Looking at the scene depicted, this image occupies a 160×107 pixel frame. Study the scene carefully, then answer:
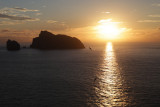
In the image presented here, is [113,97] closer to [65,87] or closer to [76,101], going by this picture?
[76,101]

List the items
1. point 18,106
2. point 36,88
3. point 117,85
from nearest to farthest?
point 18,106, point 36,88, point 117,85

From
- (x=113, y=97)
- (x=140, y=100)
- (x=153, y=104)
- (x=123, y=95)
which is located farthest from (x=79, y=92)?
(x=153, y=104)

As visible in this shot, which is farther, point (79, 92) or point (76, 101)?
point (79, 92)

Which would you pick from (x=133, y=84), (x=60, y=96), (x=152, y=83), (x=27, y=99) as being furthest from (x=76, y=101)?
(x=152, y=83)

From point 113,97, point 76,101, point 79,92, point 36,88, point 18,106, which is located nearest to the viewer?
point 18,106

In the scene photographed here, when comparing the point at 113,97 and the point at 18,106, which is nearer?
the point at 18,106

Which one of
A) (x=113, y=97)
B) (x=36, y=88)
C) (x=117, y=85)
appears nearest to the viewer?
(x=113, y=97)

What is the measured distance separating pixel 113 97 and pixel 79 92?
29.6 ft

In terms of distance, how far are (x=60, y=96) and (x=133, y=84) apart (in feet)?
77.4

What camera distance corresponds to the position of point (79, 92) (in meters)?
37.6

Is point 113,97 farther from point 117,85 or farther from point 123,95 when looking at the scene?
point 117,85

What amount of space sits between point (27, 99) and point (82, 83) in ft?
59.5

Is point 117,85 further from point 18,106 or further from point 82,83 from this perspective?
point 18,106

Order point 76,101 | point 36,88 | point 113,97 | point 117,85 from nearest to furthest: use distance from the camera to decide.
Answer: point 76,101 → point 113,97 → point 36,88 → point 117,85
